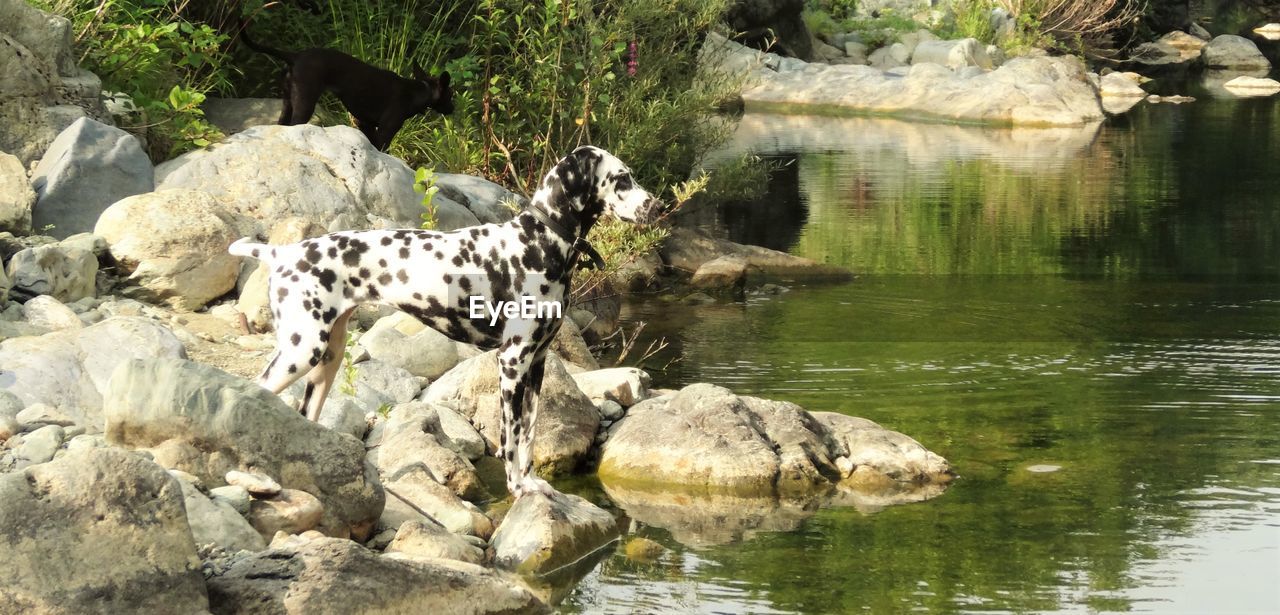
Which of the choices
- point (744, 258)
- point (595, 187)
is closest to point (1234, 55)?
point (744, 258)

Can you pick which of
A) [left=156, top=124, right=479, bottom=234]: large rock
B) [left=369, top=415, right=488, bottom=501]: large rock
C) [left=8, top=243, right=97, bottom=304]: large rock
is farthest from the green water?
[left=8, top=243, right=97, bottom=304]: large rock

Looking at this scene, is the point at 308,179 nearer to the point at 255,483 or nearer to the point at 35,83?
the point at 35,83

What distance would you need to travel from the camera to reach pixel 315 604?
18.9 ft

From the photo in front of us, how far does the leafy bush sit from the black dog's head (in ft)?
5.48

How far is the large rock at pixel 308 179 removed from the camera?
11.2m

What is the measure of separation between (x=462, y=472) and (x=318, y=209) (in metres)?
3.68

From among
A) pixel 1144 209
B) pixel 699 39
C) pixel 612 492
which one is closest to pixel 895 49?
pixel 1144 209

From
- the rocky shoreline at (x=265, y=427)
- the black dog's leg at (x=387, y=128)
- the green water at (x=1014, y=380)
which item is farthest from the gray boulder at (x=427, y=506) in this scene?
the black dog's leg at (x=387, y=128)

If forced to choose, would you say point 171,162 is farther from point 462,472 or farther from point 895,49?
point 895,49

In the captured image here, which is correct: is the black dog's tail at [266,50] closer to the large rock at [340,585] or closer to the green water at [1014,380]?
the green water at [1014,380]

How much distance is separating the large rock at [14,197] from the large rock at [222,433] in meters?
3.74

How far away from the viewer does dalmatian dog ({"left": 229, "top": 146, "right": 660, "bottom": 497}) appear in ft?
23.8

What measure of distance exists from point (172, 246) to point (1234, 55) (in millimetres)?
38623

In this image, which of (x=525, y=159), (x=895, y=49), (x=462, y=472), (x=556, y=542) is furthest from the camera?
(x=895, y=49)
